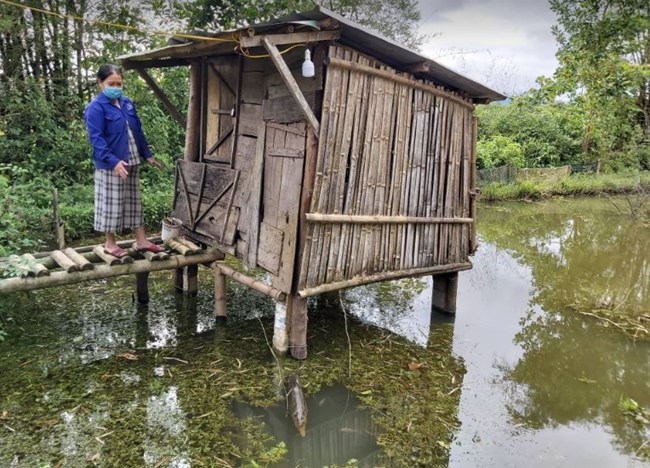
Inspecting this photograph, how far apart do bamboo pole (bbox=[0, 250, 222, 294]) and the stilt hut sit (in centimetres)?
41

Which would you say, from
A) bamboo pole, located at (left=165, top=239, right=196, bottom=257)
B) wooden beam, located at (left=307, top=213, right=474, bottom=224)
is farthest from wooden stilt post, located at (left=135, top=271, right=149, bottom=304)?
wooden beam, located at (left=307, top=213, right=474, bottom=224)

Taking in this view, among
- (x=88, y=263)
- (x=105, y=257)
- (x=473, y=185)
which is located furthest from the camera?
(x=473, y=185)

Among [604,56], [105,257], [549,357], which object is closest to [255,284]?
[105,257]

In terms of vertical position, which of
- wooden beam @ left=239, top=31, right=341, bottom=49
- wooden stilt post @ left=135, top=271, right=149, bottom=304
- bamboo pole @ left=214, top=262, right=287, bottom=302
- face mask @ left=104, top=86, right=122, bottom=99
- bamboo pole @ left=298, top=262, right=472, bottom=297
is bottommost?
wooden stilt post @ left=135, top=271, right=149, bottom=304

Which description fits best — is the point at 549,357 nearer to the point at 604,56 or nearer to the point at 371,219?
the point at 371,219

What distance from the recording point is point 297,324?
4766 millimetres

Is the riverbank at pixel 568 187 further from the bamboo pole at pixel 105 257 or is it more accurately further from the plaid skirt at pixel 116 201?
the bamboo pole at pixel 105 257

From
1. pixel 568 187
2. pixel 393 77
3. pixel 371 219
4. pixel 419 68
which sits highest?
pixel 419 68

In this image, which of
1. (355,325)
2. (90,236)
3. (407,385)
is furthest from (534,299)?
(90,236)

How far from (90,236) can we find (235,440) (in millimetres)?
6690

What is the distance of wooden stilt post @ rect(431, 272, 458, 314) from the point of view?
6430 mm

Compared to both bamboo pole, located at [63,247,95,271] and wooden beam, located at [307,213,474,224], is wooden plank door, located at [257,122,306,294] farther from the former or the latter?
bamboo pole, located at [63,247,95,271]

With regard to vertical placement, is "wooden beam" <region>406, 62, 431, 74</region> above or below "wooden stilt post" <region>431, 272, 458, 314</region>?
above

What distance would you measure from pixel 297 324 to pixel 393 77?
2.74 meters
